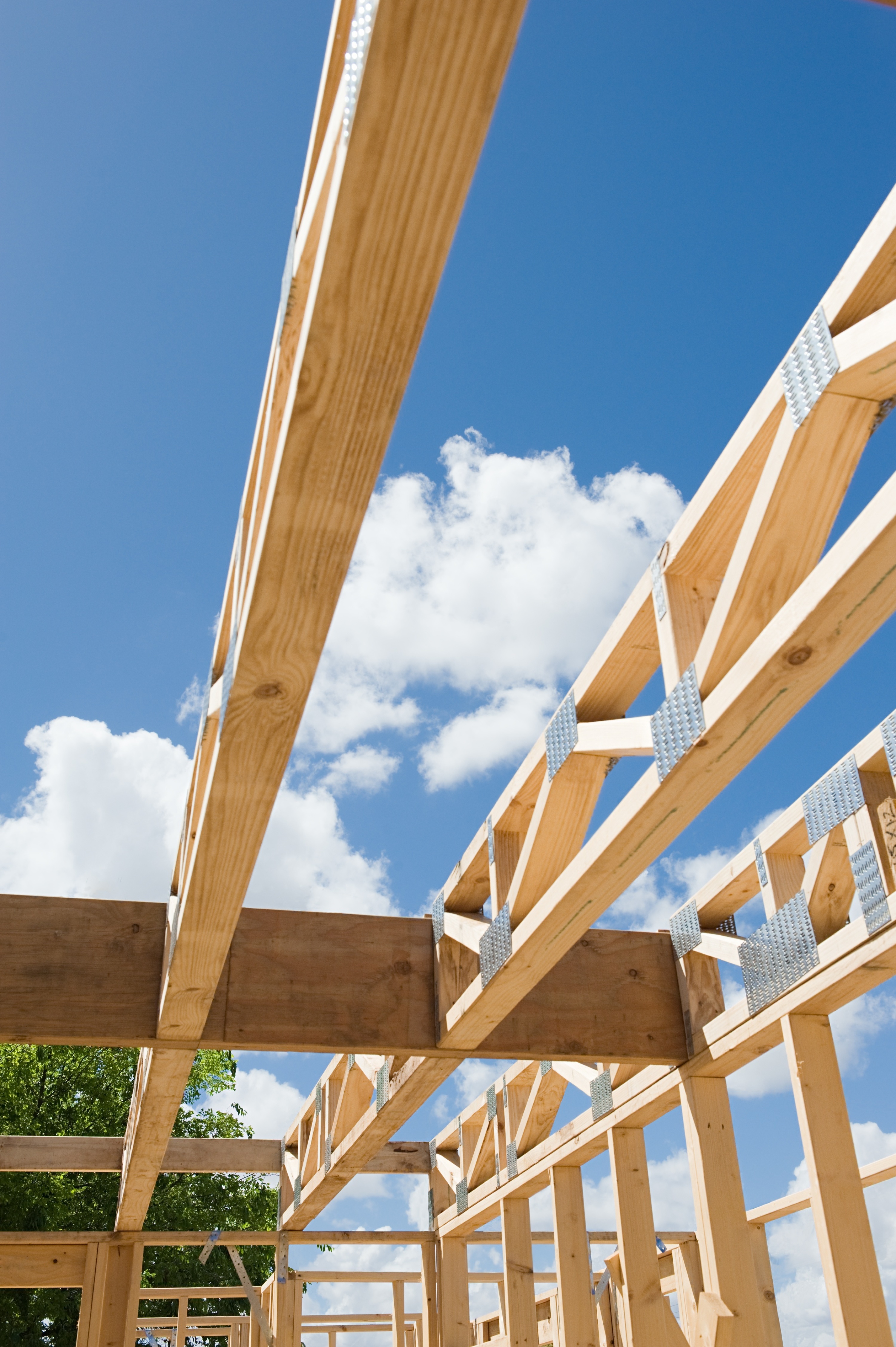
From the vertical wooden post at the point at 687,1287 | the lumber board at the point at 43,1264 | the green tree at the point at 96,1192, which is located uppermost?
the green tree at the point at 96,1192

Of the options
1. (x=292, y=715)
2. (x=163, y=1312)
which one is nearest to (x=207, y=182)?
(x=292, y=715)

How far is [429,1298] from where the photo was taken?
956cm

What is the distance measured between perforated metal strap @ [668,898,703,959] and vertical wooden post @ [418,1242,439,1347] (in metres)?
5.93

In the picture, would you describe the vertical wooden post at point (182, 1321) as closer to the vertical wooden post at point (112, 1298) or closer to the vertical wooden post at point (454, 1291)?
the vertical wooden post at point (112, 1298)

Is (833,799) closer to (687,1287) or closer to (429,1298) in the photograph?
(687,1287)

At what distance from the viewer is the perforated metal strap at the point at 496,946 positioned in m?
3.85

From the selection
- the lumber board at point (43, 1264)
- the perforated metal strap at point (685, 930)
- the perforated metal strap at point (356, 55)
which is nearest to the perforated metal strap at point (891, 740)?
the perforated metal strap at point (685, 930)

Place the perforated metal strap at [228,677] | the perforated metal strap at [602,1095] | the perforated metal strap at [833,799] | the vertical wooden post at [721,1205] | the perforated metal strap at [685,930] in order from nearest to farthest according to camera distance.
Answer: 1. the perforated metal strap at [228,677]
2. the perforated metal strap at [833,799]
3. the vertical wooden post at [721,1205]
4. the perforated metal strap at [685,930]
5. the perforated metal strap at [602,1095]

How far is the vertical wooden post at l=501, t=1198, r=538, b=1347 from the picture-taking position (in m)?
7.79

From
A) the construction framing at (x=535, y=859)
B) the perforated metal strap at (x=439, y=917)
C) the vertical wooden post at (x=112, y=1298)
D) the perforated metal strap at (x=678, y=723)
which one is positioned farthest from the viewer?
the vertical wooden post at (x=112, y=1298)

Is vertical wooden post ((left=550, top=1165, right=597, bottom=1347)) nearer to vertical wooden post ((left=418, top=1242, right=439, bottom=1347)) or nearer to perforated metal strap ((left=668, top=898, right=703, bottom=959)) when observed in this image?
perforated metal strap ((left=668, top=898, right=703, bottom=959))

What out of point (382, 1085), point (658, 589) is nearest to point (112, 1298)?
point (382, 1085)

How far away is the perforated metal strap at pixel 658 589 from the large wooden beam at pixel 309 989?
2.52 m

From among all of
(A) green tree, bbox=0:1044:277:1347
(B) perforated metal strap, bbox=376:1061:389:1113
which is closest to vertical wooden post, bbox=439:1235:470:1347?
(B) perforated metal strap, bbox=376:1061:389:1113
